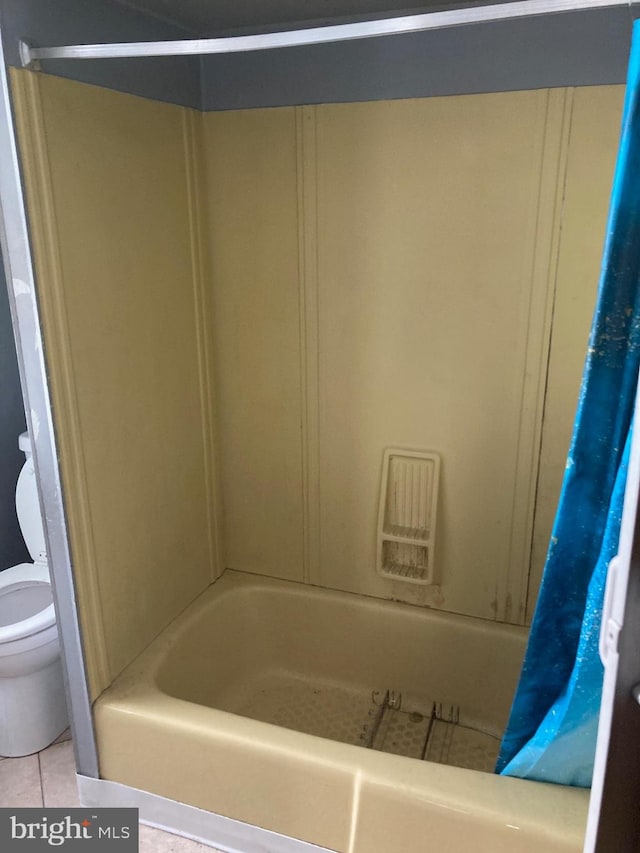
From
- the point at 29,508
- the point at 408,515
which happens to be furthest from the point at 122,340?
the point at 408,515

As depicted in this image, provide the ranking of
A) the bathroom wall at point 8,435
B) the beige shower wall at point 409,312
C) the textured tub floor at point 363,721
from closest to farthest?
the beige shower wall at point 409,312 → the textured tub floor at point 363,721 → the bathroom wall at point 8,435

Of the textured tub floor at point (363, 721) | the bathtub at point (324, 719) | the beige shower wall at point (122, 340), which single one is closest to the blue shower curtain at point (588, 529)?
the bathtub at point (324, 719)

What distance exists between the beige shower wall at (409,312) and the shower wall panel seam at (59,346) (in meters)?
0.70

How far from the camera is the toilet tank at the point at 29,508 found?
2.28 meters

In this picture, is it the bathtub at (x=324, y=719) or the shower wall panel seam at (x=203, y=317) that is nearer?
the bathtub at (x=324, y=719)

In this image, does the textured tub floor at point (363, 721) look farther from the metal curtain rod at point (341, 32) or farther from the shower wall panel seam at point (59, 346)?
the metal curtain rod at point (341, 32)

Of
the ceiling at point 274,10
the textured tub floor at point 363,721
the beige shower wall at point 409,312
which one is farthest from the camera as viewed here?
the textured tub floor at point 363,721

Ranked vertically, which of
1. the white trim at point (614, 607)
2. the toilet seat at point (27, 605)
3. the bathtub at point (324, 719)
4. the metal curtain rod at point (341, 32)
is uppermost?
the metal curtain rod at point (341, 32)

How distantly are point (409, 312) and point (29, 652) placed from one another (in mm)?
1500


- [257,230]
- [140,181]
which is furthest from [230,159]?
[140,181]

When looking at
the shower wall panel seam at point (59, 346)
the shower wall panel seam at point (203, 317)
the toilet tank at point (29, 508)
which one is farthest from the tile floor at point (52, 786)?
the shower wall panel seam at point (203, 317)

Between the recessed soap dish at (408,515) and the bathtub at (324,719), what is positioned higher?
the recessed soap dish at (408,515)

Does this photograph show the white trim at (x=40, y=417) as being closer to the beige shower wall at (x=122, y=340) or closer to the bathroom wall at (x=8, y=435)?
the beige shower wall at (x=122, y=340)

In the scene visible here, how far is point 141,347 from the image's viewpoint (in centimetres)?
192
